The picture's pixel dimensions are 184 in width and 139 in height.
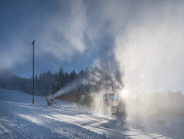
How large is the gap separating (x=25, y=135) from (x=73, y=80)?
118ft

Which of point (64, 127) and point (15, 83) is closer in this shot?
point (64, 127)

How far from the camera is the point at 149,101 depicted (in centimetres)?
6575

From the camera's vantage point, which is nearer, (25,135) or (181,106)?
(25,135)

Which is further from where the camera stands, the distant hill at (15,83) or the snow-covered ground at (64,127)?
the distant hill at (15,83)

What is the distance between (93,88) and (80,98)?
7380 millimetres

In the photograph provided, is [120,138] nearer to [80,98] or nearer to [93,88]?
[93,88]

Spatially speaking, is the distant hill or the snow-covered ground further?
the distant hill

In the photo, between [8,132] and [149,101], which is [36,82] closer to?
[8,132]

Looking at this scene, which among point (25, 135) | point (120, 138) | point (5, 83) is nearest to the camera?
point (25, 135)

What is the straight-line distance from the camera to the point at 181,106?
6219cm

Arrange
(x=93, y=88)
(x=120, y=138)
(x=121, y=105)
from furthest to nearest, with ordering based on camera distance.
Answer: (x=93, y=88), (x=121, y=105), (x=120, y=138)

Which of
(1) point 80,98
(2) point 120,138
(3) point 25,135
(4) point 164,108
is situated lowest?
(4) point 164,108

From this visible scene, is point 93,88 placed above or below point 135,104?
above

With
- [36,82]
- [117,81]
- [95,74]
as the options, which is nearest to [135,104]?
[117,81]
